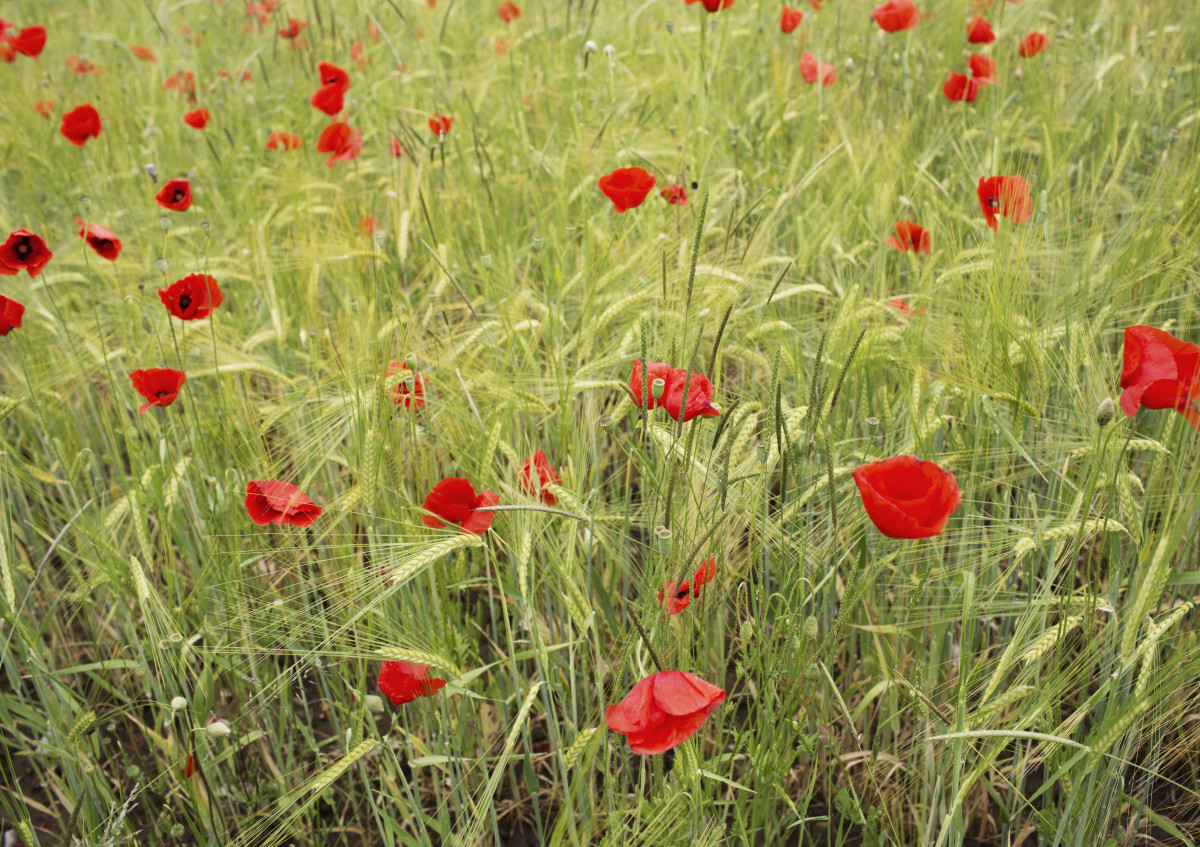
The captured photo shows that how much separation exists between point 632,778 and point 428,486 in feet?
1.62

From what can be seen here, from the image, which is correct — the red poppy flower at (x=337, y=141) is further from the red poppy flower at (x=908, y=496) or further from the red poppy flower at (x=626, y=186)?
the red poppy flower at (x=908, y=496)

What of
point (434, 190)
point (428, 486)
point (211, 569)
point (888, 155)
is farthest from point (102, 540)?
point (888, 155)

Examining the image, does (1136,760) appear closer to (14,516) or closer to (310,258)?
(310,258)

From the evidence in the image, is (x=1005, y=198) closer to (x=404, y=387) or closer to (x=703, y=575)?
(x=703, y=575)

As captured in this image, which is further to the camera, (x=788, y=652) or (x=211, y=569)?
(x=211, y=569)

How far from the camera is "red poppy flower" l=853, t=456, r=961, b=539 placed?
2.30 ft

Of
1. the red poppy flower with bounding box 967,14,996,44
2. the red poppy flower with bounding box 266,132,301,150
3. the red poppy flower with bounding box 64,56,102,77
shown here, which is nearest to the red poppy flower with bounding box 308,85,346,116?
the red poppy flower with bounding box 266,132,301,150

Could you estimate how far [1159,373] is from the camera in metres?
0.82

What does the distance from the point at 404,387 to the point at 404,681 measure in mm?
351

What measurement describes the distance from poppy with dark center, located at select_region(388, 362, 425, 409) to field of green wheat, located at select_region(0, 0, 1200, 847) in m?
0.01

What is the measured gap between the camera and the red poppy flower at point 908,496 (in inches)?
27.6

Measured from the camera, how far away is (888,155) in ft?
5.60

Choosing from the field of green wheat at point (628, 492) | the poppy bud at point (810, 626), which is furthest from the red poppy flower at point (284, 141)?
the poppy bud at point (810, 626)

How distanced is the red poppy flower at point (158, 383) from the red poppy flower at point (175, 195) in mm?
577
